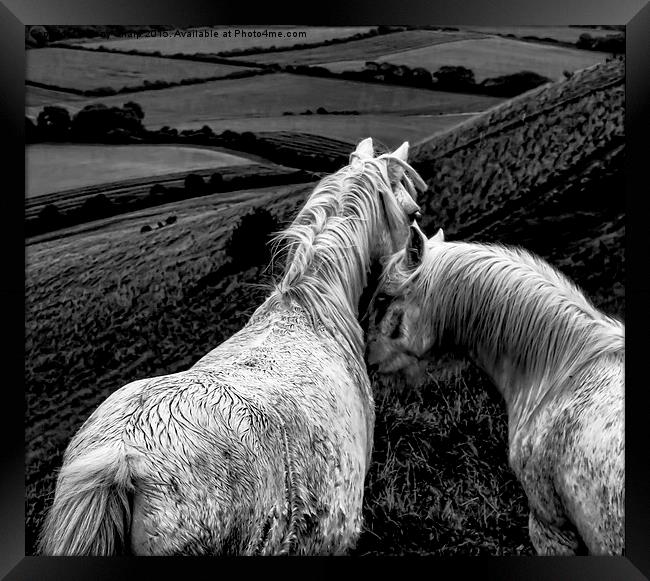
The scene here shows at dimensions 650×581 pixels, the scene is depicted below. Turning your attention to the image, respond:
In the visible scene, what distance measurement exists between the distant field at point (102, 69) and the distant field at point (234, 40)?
63 mm

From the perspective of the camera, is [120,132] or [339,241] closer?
[339,241]

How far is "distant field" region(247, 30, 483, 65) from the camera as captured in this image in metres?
3.59

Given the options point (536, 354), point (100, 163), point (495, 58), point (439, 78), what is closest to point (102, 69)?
point (100, 163)

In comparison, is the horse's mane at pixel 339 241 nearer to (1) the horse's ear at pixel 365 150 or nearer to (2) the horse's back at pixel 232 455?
(1) the horse's ear at pixel 365 150

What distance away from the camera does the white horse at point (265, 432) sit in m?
2.26

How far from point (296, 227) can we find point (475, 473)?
1.48 meters

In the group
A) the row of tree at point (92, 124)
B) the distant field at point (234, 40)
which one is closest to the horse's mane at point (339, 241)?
the distant field at point (234, 40)

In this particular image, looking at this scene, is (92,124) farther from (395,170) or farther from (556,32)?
(556,32)

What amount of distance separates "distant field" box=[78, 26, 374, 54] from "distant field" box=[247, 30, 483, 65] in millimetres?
56

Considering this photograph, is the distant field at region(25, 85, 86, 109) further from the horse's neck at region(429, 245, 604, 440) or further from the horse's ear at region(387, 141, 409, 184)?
the horse's neck at region(429, 245, 604, 440)

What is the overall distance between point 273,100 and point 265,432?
1.83 m

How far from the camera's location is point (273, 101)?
3.60 metres
